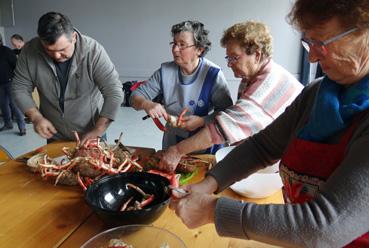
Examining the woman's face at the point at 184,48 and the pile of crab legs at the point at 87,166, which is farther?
the woman's face at the point at 184,48

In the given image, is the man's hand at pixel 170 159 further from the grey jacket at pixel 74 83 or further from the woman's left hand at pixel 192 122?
the grey jacket at pixel 74 83

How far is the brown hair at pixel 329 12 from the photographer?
0.67 meters

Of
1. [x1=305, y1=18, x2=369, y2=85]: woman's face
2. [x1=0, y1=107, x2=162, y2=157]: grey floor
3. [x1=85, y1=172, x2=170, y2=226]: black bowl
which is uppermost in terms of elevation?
[x1=305, y1=18, x2=369, y2=85]: woman's face

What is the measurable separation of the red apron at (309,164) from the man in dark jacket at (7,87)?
453 centimetres

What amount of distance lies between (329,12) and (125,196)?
2.92ft

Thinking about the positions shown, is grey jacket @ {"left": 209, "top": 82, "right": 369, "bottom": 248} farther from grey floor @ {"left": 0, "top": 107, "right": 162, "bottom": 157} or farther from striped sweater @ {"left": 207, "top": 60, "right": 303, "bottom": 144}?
grey floor @ {"left": 0, "top": 107, "right": 162, "bottom": 157}

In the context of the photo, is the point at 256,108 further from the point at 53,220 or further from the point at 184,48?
the point at 53,220

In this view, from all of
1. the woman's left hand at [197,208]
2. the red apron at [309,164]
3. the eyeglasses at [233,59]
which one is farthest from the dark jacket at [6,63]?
the red apron at [309,164]

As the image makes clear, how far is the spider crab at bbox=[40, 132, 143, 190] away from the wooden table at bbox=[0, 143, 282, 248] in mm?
45

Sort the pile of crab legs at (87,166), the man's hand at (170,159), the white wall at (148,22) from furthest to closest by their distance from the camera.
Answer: the white wall at (148,22), the man's hand at (170,159), the pile of crab legs at (87,166)

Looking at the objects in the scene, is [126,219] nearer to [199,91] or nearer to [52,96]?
[199,91]

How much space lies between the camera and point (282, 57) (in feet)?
18.8

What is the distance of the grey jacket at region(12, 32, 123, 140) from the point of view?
206cm

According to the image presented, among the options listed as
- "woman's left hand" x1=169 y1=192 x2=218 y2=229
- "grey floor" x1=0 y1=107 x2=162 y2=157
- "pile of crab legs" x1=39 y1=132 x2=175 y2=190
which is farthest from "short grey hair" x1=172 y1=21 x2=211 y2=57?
"grey floor" x1=0 y1=107 x2=162 y2=157
